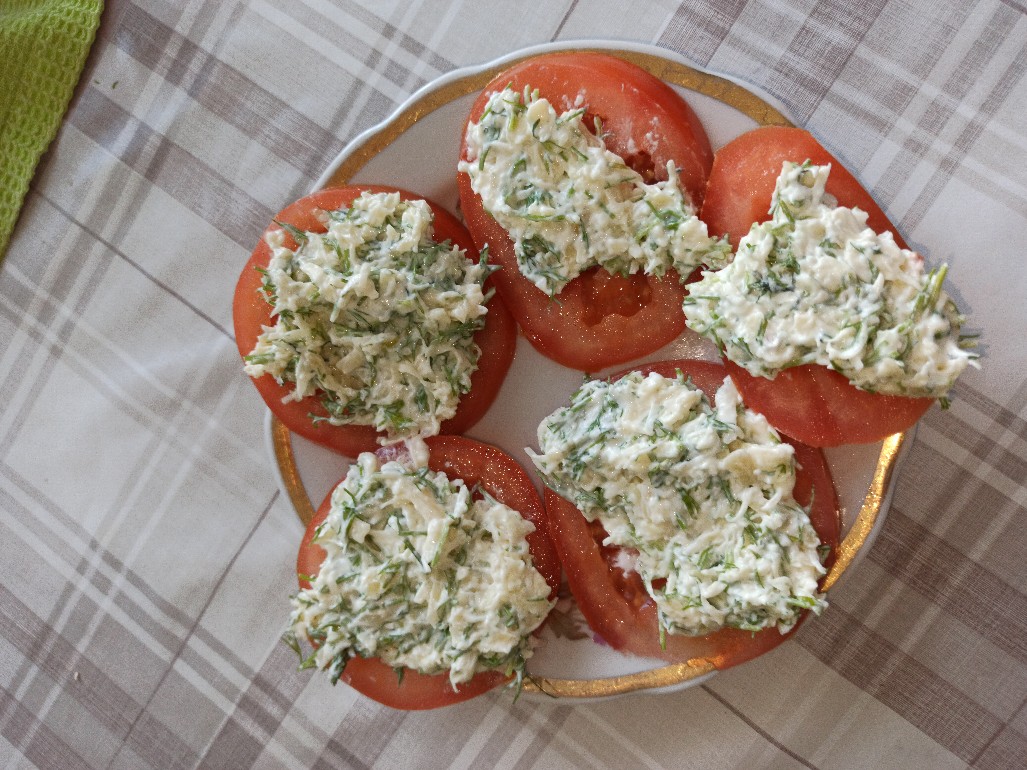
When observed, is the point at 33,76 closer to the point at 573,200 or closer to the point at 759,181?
the point at 573,200

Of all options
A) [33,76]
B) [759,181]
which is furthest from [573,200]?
[33,76]

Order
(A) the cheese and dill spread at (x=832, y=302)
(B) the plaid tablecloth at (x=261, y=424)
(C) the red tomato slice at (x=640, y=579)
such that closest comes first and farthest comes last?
(A) the cheese and dill spread at (x=832, y=302), (C) the red tomato slice at (x=640, y=579), (B) the plaid tablecloth at (x=261, y=424)

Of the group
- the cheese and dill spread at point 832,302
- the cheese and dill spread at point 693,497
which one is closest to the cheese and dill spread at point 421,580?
the cheese and dill spread at point 693,497

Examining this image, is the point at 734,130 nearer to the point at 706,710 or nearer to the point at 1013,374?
the point at 1013,374

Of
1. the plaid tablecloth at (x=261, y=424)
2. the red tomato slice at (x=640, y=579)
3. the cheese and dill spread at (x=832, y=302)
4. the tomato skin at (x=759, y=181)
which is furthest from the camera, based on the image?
the plaid tablecloth at (x=261, y=424)

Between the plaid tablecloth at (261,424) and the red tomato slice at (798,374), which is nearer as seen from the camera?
the red tomato slice at (798,374)

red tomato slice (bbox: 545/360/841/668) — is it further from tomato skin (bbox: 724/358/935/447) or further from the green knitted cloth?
the green knitted cloth

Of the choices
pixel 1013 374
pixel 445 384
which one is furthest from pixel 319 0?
pixel 1013 374

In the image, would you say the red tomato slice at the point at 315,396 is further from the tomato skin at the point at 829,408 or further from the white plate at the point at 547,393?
the tomato skin at the point at 829,408
